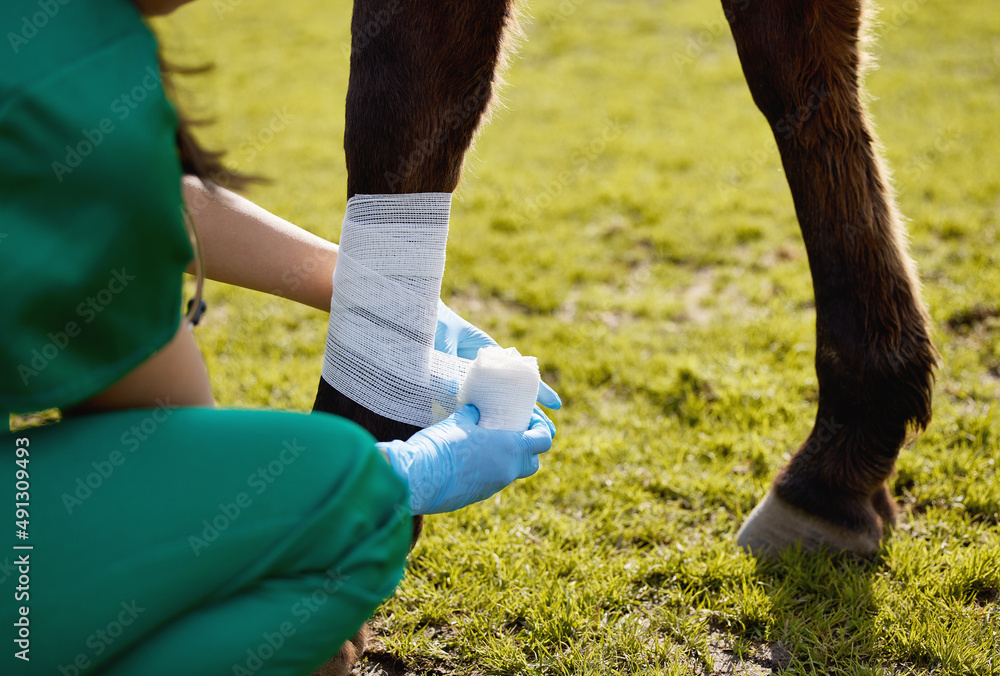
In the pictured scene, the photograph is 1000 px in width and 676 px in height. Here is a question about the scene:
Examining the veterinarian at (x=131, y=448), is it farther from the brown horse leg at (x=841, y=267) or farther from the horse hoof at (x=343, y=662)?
the brown horse leg at (x=841, y=267)

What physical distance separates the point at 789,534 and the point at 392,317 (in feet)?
3.60

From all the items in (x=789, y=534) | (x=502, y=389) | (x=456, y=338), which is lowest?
(x=789, y=534)

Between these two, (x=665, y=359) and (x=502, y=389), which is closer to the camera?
(x=502, y=389)

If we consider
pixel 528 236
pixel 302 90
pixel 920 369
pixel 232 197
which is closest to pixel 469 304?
pixel 528 236

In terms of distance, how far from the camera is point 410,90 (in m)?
1.40

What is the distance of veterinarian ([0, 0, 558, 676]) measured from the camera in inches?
36.8

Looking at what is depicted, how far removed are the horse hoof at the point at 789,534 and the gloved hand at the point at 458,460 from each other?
2.46ft

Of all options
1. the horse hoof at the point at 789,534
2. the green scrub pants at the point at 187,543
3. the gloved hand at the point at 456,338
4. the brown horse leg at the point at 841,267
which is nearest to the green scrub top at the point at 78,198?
the green scrub pants at the point at 187,543

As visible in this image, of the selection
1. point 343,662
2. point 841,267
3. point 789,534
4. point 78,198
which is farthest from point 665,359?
point 78,198

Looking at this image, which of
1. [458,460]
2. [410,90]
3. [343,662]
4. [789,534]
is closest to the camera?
[458,460]

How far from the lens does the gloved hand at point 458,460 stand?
1.26m

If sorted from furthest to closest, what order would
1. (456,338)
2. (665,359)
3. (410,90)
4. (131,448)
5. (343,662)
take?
1. (665,359)
2. (456,338)
3. (343,662)
4. (410,90)
5. (131,448)

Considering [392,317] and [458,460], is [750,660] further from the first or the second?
[392,317]

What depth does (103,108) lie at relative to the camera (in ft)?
3.09
